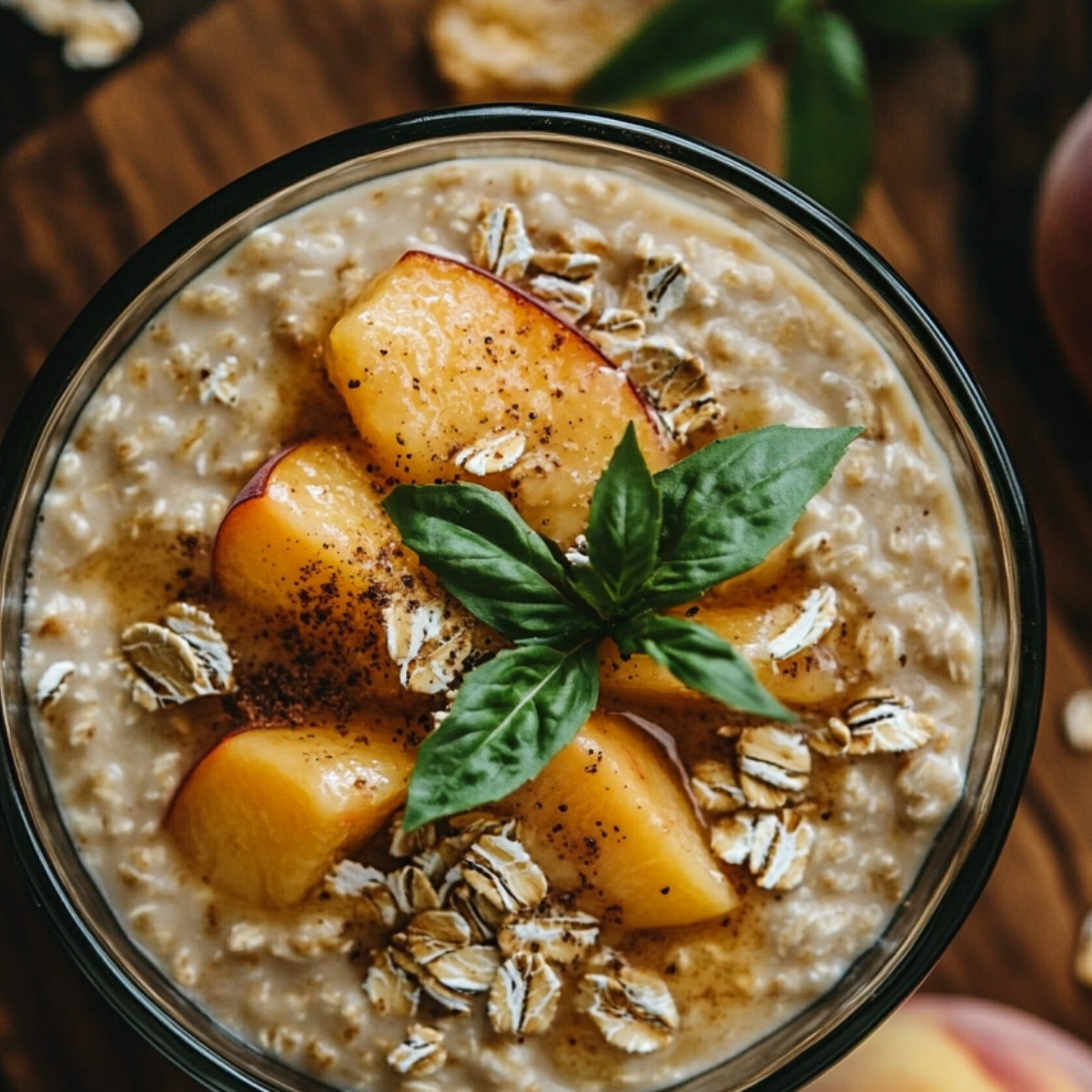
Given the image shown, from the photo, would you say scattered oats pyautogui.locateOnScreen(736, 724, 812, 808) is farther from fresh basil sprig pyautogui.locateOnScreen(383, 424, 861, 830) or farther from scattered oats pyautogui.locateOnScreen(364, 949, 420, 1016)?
scattered oats pyautogui.locateOnScreen(364, 949, 420, 1016)

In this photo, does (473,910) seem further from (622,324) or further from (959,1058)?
(959,1058)

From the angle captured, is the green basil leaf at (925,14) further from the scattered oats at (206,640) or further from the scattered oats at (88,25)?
the scattered oats at (206,640)

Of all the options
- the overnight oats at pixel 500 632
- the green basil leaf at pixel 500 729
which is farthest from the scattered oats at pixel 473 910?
the green basil leaf at pixel 500 729

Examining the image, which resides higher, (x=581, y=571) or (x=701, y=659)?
(x=581, y=571)

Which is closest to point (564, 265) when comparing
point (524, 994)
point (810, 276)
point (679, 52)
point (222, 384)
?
point (810, 276)

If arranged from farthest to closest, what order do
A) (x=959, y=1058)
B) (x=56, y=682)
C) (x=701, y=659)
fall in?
(x=959, y=1058) < (x=56, y=682) < (x=701, y=659)

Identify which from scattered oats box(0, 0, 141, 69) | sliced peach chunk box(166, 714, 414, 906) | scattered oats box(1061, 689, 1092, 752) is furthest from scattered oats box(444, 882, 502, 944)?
scattered oats box(0, 0, 141, 69)

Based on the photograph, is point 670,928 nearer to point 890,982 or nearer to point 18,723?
point 890,982
